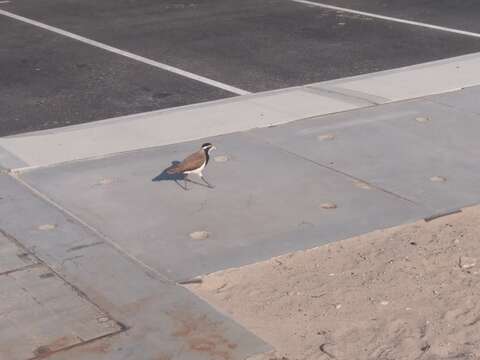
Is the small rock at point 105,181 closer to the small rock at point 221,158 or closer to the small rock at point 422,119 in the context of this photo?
the small rock at point 221,158

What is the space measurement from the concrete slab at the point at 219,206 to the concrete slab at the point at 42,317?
2.44ft

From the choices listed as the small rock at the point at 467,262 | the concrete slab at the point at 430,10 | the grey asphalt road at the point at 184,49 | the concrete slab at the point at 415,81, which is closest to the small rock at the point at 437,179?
the small rock at the point at 467,262

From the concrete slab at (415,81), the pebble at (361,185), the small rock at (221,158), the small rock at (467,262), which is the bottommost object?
the concrete slab at (415,81)

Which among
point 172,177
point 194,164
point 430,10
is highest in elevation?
point 194,164

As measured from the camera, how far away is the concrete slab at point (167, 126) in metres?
10.4

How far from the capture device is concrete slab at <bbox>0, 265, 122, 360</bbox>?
22.6ft

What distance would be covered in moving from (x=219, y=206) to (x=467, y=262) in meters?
2.12

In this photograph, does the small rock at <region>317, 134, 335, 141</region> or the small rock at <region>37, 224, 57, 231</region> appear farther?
the small rock at <region>317, 134, 335, 141</region>

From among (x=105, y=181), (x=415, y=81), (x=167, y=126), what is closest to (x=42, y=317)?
(x=105, y=181)

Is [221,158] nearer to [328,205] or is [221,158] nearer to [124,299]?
[328,205]

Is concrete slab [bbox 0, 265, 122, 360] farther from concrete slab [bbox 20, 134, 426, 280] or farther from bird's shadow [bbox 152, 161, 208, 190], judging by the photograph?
bird's shadow [bbox 152, 161, 208, 190]

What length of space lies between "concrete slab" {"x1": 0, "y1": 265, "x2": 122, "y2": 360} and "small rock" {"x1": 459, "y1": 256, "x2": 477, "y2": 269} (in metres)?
2.56

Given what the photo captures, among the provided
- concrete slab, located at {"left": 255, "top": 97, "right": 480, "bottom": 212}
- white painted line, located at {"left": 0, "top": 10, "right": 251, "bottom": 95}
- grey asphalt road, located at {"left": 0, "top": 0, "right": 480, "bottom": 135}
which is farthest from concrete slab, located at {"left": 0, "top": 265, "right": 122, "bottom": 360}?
white painted line, located at {"left": 0, "top": 10, "right": 251, "bottom": 95}

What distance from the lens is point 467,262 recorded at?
808cm
